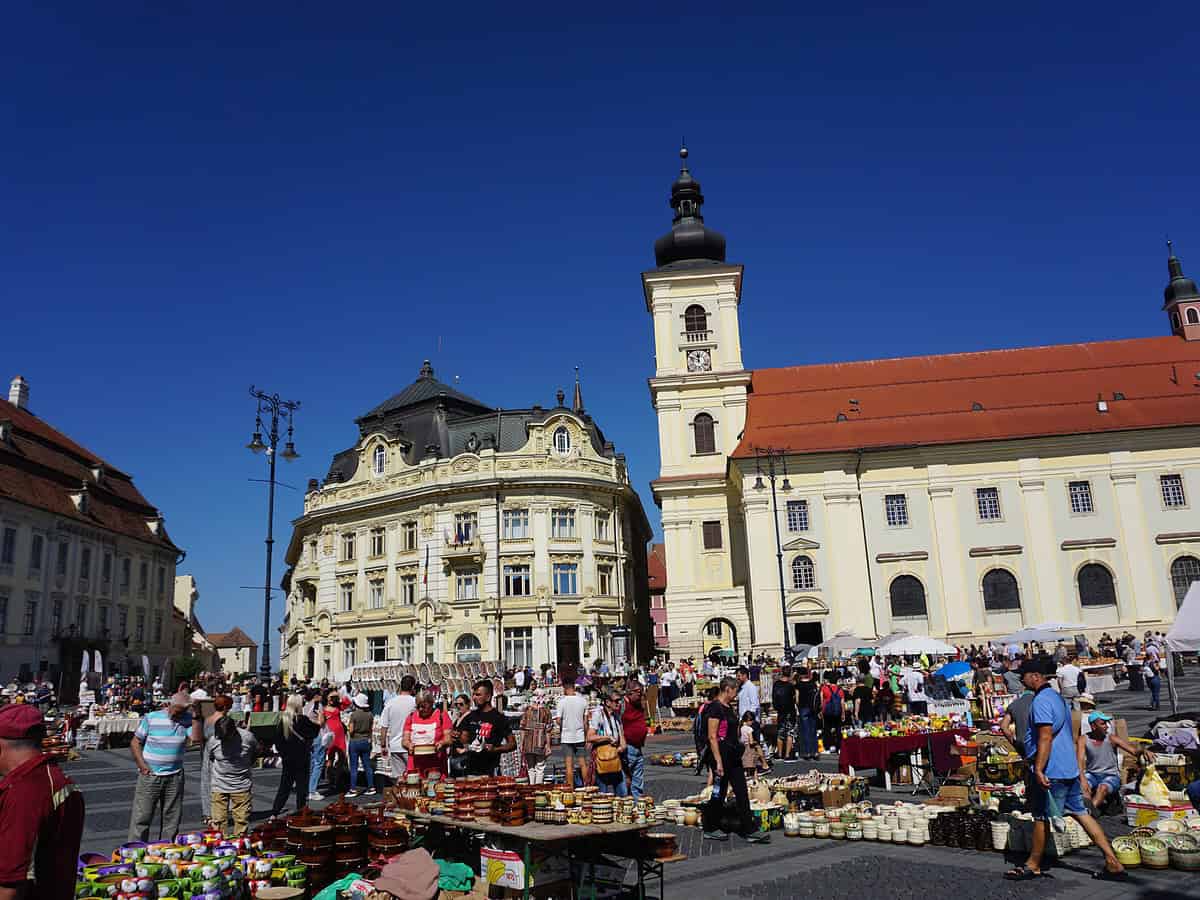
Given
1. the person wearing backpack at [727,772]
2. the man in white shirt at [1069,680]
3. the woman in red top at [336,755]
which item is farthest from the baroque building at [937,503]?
the person wearing backpack at [727,772]

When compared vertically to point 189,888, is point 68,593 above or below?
above

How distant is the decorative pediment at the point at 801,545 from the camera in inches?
1674

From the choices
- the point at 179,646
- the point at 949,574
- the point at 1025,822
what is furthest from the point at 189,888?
the point at 179,646

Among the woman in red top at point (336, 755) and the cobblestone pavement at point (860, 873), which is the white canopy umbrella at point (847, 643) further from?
the cobblestone pavement at point (860, 873)

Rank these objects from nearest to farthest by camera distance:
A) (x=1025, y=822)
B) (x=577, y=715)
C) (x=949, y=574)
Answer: (x=1025, y=822) → (x=577, y=715) → (x=949, y=574)

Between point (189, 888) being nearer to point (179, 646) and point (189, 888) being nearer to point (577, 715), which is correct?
point (577, 715)

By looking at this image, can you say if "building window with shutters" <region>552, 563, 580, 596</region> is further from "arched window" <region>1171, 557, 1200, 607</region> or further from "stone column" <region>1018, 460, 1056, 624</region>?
"arched window" <region>1171, 557, 1200, 607</region>

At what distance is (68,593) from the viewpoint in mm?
45656

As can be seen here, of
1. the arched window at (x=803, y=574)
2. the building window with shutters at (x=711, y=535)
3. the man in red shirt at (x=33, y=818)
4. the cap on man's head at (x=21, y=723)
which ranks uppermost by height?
the building window with shutters at (x=711, y=535)

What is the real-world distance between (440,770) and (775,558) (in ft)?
107

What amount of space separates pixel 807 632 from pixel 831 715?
23661 millimetres

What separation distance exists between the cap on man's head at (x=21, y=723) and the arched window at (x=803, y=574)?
4012 centimetres

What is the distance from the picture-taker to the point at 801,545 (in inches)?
1676

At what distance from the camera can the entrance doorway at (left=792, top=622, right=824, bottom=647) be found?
4166 centimetres
